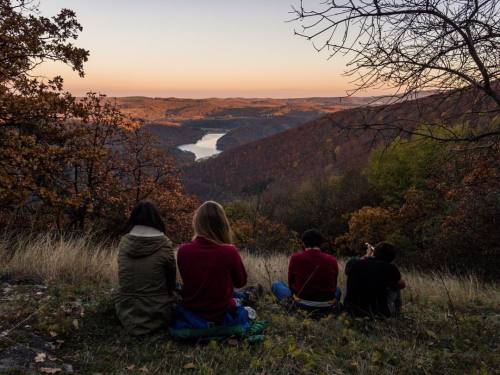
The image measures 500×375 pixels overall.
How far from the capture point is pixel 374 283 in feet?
16.0

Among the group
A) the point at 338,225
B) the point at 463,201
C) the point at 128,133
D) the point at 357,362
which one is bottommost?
the point at 338,225

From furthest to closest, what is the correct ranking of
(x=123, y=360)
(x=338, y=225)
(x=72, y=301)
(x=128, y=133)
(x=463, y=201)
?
(x=338, y=225)
(x=128, y=133)
(x=463, y=201)
(x=72, y=301)
(x=123, y=360)

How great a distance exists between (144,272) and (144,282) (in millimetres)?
105

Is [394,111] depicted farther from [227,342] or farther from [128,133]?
[128,133]

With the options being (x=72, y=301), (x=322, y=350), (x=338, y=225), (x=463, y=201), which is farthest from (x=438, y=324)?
(x=338, y=225)

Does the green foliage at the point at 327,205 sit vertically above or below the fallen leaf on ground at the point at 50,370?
below

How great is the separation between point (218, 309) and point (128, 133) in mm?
15768

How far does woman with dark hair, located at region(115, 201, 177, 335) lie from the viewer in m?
3.75

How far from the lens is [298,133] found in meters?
124

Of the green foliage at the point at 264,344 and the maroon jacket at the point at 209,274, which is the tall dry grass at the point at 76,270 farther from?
the maroon jacket at the point at 209,274

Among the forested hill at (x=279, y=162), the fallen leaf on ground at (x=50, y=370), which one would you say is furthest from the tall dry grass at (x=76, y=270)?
the forested hill at (x=279, y=162)

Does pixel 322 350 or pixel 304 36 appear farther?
pixel 322 350

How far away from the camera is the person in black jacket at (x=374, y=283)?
4.87 m

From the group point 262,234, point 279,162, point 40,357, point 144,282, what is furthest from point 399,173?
point 279,162
